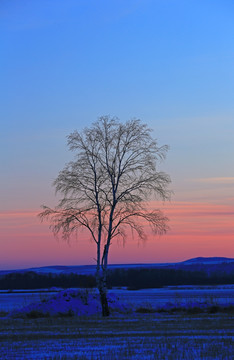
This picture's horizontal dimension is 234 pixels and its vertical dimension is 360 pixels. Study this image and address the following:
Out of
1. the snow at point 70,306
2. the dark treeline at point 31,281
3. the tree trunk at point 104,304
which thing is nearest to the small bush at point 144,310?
the snow at point 70,306

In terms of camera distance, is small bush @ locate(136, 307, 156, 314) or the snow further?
small bush @ locate(136, 307, 156, 314)

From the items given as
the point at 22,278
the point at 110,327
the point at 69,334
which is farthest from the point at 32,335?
the point at 22,278

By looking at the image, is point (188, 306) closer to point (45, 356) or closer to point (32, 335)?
point (32, 335)

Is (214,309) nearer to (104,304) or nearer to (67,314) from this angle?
(104,304)

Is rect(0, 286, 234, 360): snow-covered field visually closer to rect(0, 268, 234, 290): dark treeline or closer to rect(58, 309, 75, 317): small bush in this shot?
rect(58, 309, 75, 317): small bush

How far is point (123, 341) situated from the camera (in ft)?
73.2

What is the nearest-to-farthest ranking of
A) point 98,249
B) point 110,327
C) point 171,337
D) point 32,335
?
1. point 171,337
2. point 32,335
3. point 110,327
4. point 98,249

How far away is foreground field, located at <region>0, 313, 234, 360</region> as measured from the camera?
18484 millimetres

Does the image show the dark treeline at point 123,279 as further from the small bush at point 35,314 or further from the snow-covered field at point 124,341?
the snow-covered field at point 124,341

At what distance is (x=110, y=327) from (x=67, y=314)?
41.8ft

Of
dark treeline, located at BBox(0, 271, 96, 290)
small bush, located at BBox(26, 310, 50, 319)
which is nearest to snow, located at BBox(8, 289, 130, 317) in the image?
small bush, located at BBox(26, 310, 50, 319)

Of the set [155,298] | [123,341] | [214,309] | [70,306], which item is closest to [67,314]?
[70,306]

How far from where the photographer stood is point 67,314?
4119 centimetres

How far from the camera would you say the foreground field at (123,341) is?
18484mm
